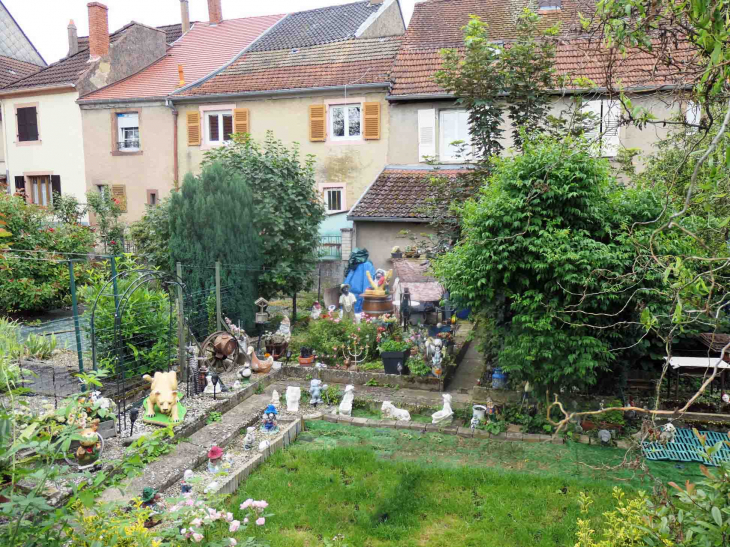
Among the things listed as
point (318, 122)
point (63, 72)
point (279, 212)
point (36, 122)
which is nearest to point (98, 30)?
point (63, 72)

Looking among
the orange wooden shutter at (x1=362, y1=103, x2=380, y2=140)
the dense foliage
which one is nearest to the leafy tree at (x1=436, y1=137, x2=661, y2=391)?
the dense foliage

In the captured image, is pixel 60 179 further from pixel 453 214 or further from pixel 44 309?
pixel 453 214

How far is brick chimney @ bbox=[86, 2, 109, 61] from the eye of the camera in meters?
21.3

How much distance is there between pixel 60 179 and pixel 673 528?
24.6m

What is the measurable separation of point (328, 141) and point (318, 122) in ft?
2.25

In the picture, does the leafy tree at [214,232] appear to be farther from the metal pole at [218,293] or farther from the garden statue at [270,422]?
the garden statue at [270,422]

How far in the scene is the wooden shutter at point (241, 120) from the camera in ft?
61.9

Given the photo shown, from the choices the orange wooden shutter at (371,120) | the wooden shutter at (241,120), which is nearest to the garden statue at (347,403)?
the orange wooden shutter at (371,120)

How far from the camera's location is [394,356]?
9906mm

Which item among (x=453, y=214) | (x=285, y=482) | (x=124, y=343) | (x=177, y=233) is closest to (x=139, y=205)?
(x=177, y=233)

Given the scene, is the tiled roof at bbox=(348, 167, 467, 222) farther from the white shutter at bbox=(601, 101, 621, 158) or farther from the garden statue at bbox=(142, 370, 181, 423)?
the garden statue at bbox=(142, 370, 181, 423)

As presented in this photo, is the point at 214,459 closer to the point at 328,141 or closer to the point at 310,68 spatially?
the point at 328,141

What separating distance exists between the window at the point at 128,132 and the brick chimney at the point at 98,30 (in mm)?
3033

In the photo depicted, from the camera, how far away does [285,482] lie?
645cm
